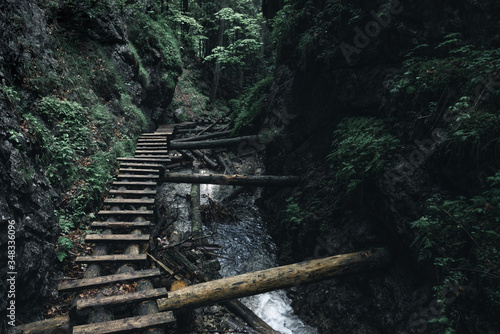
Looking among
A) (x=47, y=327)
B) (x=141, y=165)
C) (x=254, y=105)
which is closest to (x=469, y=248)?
(x=47, y=327)

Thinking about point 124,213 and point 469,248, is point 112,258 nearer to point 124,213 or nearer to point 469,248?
point 124,213

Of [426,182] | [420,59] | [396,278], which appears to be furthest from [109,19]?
[396,278]

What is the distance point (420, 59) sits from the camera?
5.43 meters

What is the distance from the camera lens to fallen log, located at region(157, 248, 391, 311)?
13.5 ft

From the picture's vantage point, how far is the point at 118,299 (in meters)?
3.46

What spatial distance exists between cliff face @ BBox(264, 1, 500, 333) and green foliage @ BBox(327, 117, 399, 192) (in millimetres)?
130

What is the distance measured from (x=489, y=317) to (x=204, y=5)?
2866 cm

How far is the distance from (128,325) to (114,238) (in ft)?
5.73

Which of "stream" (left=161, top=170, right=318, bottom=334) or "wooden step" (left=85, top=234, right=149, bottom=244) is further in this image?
"stream" (left=161, top=170, right=318, bottom=334)

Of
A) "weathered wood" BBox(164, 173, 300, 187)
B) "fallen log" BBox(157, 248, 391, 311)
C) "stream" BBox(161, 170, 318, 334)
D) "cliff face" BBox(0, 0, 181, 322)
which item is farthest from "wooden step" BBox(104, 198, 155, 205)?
"weathered wood" BBox(164, 173, 300, 187)

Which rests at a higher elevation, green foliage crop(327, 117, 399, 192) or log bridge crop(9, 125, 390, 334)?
green foliage crop(327, 117, 399, 192)

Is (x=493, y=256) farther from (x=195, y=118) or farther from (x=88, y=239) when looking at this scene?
(x=195, y=118)

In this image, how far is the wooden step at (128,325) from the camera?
303 cm

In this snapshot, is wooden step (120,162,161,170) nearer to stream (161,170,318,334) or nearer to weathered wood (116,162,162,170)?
weathered wood (116,162,162,170)
